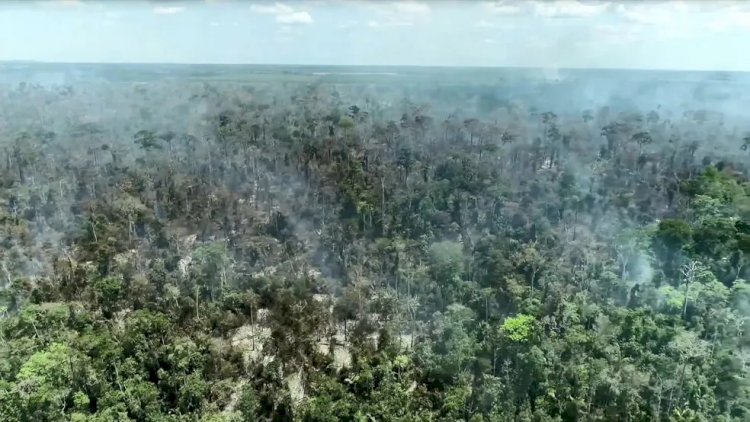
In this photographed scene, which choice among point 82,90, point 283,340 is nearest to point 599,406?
point 283,340

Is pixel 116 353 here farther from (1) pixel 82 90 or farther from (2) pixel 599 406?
(1) pixel 82 90

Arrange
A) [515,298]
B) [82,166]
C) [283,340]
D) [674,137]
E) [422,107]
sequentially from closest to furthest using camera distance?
[283,340], [515,298], [82,166], [674,137], [422,107]

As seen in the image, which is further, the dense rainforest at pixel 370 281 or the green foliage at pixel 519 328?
the green foliage at pixel 519 328

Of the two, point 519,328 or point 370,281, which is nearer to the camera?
point 519,328

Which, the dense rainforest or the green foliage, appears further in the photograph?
the green foliage

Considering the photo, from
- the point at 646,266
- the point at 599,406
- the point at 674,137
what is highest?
the point at 674,137

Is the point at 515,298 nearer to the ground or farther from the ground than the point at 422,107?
nearer to the ground

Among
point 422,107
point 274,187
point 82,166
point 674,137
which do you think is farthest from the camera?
point 422,107

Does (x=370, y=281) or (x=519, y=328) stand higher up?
(x=519, y=328)
